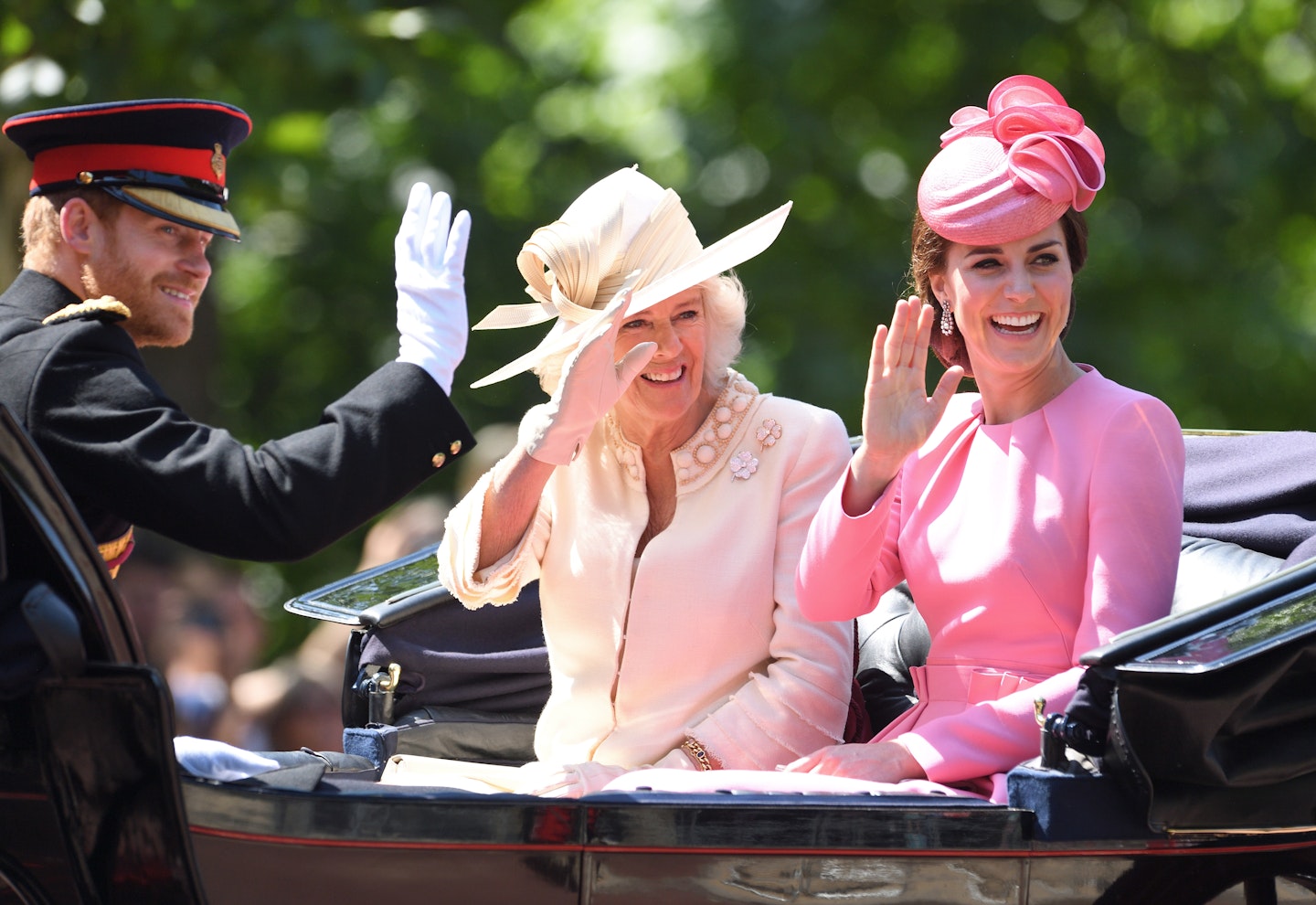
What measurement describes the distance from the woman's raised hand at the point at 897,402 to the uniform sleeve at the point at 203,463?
789mm

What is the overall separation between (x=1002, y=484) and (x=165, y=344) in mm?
1584

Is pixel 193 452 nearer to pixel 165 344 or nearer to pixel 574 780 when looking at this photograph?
pixel 165 344

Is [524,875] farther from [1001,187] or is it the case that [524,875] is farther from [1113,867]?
[1001,187]

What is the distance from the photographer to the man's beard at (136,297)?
9.98ft

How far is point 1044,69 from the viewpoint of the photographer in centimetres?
809

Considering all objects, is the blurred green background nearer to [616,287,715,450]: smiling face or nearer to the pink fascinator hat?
[616,287,715,450]: smiling face

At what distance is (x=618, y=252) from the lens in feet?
9.79

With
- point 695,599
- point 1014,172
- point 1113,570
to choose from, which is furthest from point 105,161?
point 1113,570

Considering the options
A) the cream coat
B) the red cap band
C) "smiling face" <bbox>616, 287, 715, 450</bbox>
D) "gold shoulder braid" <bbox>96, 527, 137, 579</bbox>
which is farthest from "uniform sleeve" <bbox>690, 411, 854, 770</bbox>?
the red cap band

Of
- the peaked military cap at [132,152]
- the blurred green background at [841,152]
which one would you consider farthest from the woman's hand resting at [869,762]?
the blurred green background at [841,152]

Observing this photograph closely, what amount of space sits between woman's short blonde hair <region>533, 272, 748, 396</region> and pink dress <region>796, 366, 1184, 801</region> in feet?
1.62

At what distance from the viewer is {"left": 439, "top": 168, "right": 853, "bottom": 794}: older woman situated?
114 inches

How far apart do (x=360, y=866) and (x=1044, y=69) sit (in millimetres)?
6623

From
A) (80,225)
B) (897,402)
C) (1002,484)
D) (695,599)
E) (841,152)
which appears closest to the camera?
(897,402)
